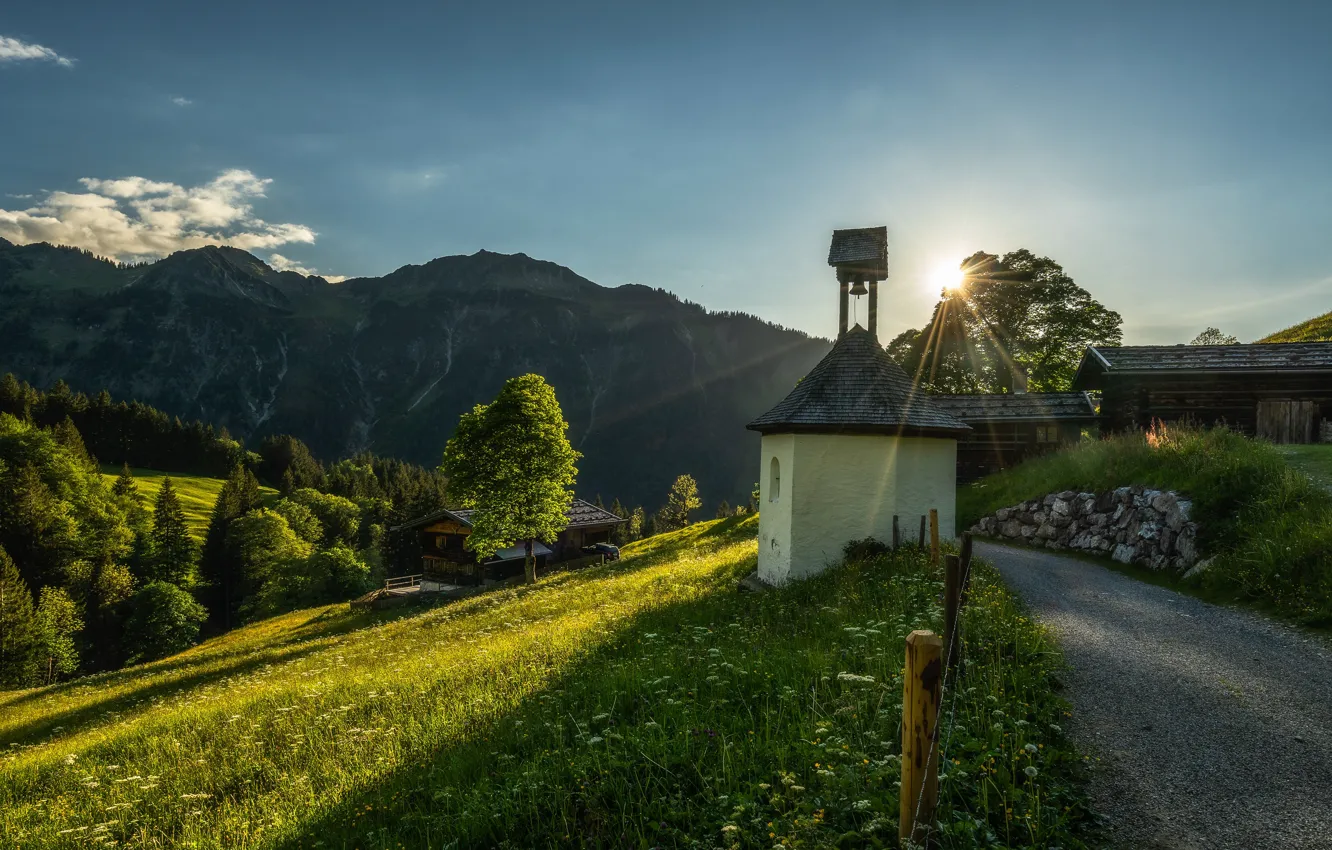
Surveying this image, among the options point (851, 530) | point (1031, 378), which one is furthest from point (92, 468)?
point (1031, 378)

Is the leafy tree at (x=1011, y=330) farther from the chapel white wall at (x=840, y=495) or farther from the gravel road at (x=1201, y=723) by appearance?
the gravel road at (x=1201, y=723)

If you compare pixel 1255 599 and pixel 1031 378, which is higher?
pixel 1031 378

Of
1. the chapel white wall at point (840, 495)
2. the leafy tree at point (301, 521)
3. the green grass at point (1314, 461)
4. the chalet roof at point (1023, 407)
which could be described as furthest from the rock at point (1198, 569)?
the leafy tree at point (301, 521)

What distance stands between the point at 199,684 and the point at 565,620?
11806 mm

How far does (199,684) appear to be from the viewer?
1745 cm

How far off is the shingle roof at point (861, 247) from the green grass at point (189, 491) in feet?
261

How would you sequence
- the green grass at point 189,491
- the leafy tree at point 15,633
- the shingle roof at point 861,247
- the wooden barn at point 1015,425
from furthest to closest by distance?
the green grass at point 189,491 → the leafy tree at point 15,633 → the wooden barn at point 1015,425 → the shingle roof at point 861,247

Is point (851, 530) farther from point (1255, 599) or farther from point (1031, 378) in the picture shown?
point (1031, 378)

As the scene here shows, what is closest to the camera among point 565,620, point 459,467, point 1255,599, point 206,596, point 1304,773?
point 1304,773

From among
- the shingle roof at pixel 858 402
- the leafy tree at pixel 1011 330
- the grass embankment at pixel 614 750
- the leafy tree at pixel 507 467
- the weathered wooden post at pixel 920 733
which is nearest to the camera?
the weathered wooden post at pixel 920 733

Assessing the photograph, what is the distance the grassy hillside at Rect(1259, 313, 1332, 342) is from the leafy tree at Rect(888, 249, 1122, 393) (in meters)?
11.8

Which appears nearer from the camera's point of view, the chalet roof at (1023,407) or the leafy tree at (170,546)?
the chalet roof at (1023,407)

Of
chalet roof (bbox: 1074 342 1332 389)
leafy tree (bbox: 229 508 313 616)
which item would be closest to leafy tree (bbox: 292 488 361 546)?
leafy tree (bbox: 229 508 313 616)

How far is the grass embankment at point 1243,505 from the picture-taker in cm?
1001
